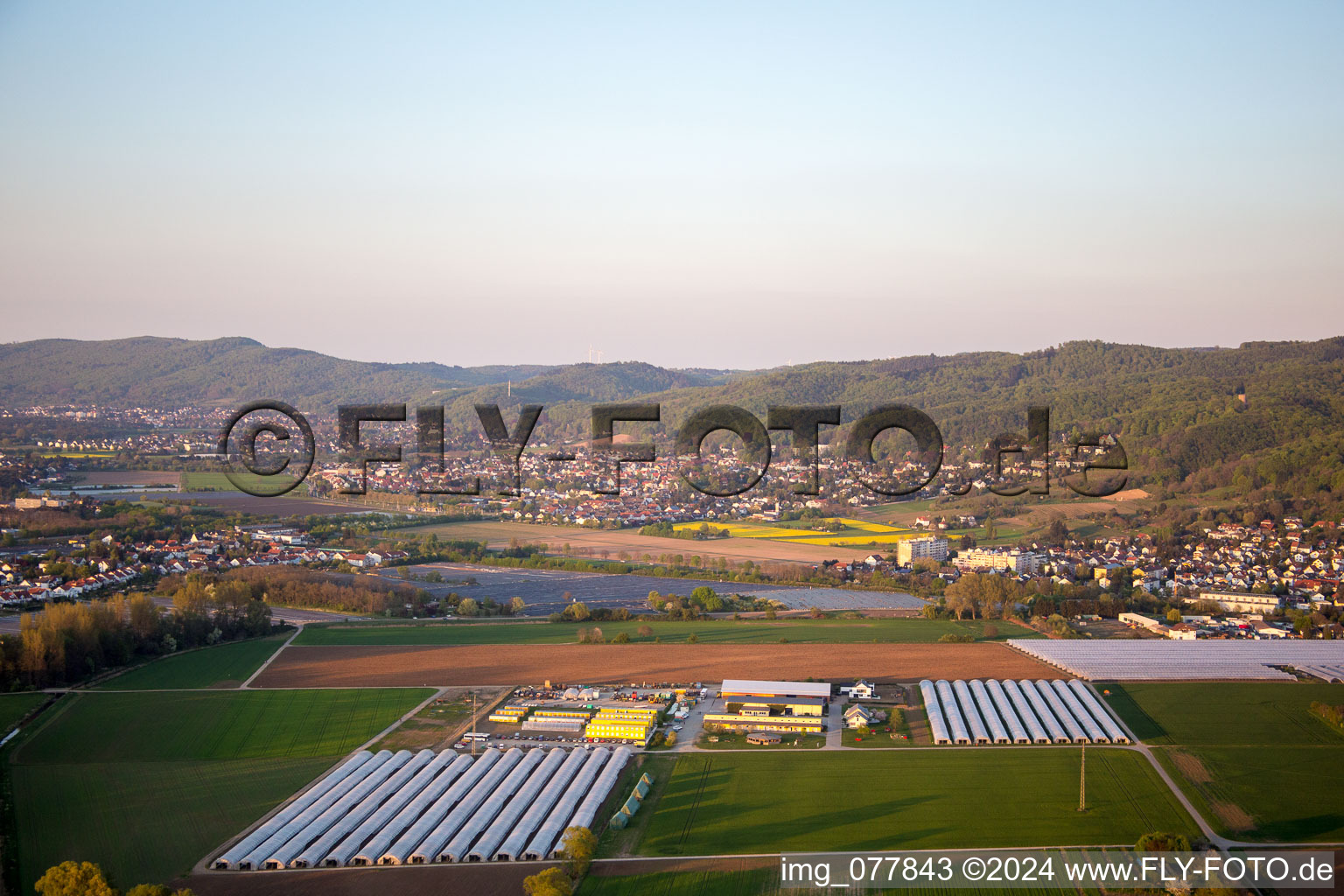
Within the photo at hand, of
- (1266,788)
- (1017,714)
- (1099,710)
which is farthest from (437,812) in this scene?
(1266,788)

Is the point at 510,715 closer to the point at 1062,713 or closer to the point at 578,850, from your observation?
the point at 578,850

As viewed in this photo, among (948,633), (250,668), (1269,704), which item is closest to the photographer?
(1269,704)

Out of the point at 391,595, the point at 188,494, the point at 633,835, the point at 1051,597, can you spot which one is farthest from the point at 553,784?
the point at 188,494

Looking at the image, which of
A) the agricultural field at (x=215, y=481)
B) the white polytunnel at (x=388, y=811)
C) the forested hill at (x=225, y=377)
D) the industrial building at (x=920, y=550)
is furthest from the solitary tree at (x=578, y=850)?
the forested hill at (x=225, y=377)

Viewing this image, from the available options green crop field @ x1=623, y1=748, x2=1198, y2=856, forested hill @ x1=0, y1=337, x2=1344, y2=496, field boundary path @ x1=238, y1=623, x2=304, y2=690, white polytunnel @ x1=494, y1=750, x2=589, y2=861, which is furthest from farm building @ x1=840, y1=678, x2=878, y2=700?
forested hill @ x1=0, y1=337, x2=1344, y2=496

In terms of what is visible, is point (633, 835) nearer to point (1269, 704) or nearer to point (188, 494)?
point (1269, 704)

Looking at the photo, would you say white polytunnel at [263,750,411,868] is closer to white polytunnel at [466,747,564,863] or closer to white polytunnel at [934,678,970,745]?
white polytunnel at [466,747,564,863]

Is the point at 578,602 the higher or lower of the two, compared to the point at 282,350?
lower

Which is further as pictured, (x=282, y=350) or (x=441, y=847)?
(x=282, y=350)
